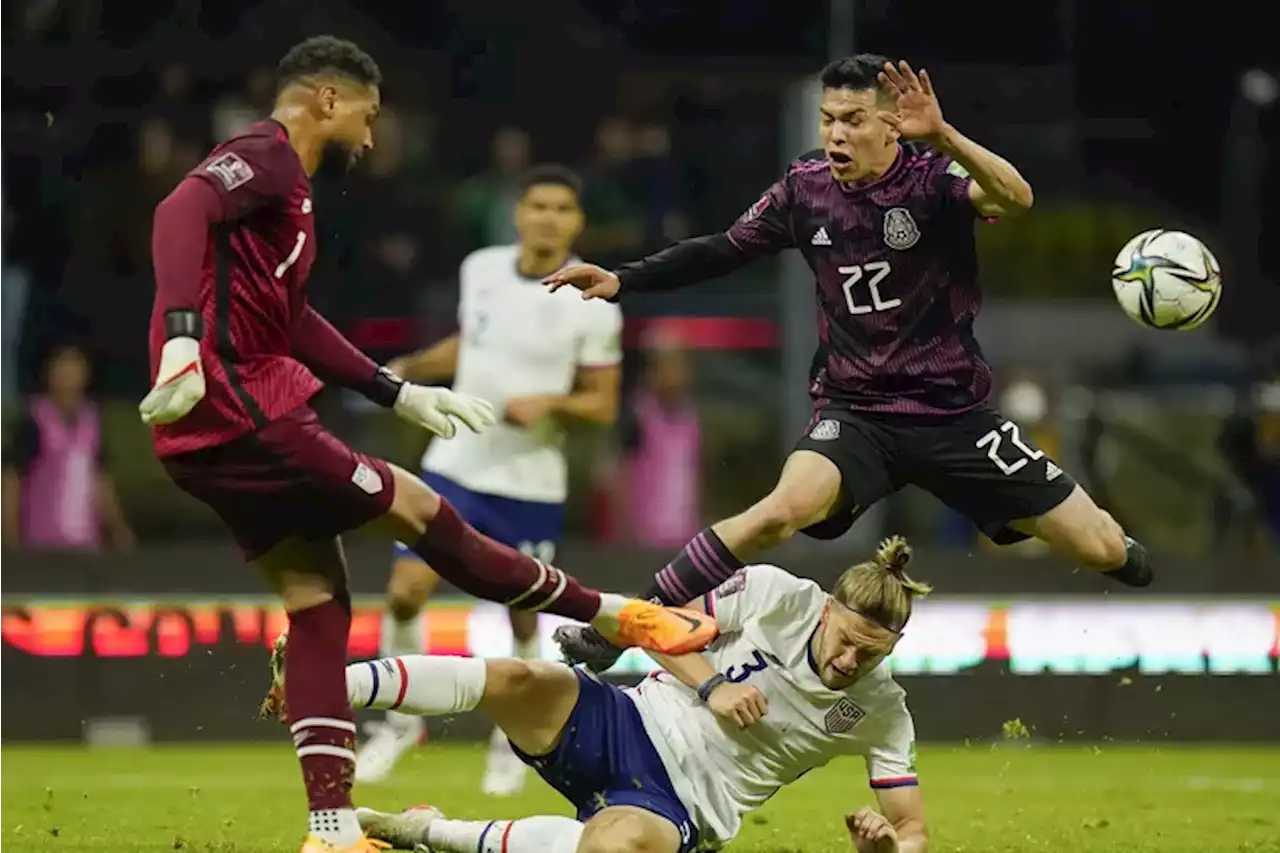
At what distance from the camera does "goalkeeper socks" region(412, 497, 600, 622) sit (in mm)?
6223

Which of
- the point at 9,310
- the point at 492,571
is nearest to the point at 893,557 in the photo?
the point at 492,571

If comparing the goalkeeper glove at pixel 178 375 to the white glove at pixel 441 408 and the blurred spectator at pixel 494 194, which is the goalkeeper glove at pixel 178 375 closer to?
the white glove at pixel 441 408

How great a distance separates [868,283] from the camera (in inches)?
297

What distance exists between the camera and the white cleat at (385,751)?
920 cm

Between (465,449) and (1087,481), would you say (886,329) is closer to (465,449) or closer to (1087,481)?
(465,449)

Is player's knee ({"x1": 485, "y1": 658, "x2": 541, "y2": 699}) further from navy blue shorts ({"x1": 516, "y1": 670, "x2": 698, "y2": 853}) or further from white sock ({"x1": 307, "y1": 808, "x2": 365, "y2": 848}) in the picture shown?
white sock ({"x1": 307, "y1": 808, "x2": 365, "y2": 848})

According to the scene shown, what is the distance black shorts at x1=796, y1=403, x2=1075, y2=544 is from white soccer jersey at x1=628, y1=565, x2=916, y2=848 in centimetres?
115

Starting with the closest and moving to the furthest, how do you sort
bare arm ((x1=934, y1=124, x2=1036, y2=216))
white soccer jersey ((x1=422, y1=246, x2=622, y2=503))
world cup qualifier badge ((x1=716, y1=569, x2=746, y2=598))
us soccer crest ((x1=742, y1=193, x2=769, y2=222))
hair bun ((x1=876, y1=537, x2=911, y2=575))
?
hair bun ((x1=876, y1=537, x2=911, y2=575)) < world cup qualifier badge ((x1=716, y1=569, x2=746, y2=598)) < bare arm ((x1=934, y1=124, x2=1036, y2=216)) < us soccer crest ((x1=742, y1=193, x2=769, y2=222)) < white soccer jersey ((x1=422, y1=246, x2=622, y2=503))

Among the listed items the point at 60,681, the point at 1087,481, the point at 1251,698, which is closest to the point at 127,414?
the point at 60,681

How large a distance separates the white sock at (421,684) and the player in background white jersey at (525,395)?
121 inches

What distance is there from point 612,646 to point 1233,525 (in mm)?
6434

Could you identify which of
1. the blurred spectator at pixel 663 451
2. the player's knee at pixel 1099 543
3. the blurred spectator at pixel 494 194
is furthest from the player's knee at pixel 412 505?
the blurred spectator at pixel 494 194

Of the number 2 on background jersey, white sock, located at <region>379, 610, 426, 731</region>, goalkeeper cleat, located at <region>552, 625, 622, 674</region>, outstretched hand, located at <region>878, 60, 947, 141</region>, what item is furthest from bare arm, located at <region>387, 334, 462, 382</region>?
outstretched hand, located at <region>878, 60, 947, 141</region>

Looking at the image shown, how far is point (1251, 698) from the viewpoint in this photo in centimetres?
1138
